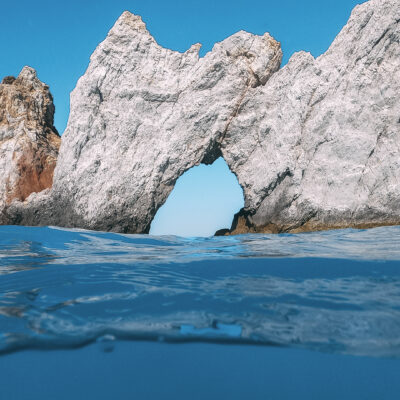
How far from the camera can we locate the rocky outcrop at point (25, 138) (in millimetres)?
15797

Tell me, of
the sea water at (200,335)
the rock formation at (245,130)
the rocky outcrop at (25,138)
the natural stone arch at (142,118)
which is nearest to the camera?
the sea water at (200,335)

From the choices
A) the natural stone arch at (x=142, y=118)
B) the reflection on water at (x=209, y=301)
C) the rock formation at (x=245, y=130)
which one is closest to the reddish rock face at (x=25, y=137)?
the rock formation at (x=245, y=130)

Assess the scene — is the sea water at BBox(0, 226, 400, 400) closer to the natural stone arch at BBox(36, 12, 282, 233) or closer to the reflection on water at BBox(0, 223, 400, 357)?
the reflection on water at BBox(0, 223, 400, 357)

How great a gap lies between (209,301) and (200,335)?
0.86m

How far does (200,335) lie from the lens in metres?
2.70

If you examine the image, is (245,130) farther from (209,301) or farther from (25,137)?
(209,301)

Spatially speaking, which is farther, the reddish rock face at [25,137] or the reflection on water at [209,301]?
the reddish rock face at [25,137]

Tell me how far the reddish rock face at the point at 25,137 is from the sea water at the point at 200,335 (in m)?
12.2

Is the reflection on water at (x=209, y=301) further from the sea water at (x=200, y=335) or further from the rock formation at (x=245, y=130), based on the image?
the rock formation at (x=245, y=130)

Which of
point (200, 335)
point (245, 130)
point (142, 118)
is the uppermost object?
point (142, 118)

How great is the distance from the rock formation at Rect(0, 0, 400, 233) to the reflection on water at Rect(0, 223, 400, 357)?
6.89 m

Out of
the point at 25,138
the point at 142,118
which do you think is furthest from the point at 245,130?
the point at 25,138

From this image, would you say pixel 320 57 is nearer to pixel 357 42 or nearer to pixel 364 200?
pixel 357 42

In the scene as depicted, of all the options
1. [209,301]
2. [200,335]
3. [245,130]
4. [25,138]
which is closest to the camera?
[200,335]
